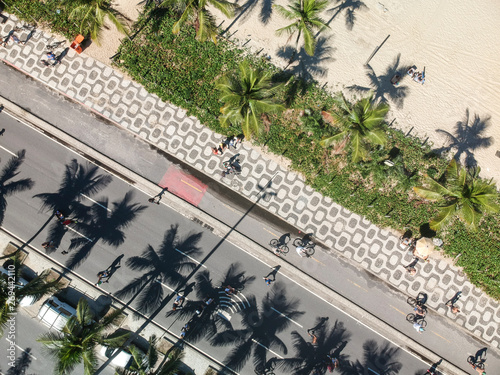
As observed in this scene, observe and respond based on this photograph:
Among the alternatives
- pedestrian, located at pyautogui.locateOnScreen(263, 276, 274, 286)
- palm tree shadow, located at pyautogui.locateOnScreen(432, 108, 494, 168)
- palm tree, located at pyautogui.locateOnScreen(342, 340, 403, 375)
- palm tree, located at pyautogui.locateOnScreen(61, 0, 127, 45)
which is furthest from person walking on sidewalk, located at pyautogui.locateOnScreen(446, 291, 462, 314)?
palm tree, located at pyautogui.locateOnScreen(61, 0, 127, 45)

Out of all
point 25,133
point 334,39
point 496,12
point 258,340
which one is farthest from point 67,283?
point 496,12

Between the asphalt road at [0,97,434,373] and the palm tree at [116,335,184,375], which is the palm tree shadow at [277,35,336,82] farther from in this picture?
the palm tree at [116,335,184,375]

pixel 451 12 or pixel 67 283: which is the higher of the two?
pixel 451 12

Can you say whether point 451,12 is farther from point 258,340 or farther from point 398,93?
point 258,340

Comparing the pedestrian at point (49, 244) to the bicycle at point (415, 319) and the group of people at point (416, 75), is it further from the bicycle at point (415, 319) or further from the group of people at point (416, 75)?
the group of people at point (416, 75)

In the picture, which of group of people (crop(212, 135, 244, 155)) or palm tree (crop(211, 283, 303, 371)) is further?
group of people (crop(212, 135, 244, 155))

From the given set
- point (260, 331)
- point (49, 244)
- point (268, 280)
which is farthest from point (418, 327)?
point (49, 244)

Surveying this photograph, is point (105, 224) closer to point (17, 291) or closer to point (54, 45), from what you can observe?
point (17, 291)
